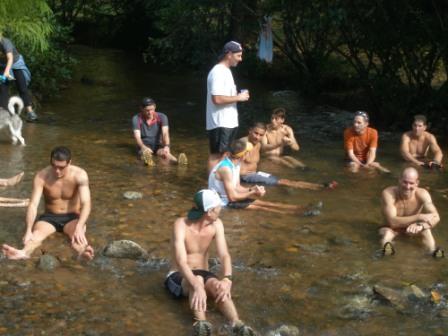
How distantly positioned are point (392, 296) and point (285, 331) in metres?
1.21

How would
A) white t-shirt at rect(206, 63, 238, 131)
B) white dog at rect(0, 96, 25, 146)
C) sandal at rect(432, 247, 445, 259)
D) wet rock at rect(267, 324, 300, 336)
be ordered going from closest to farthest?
wet rock at rect(267, 324, 300, 336) → sandal at rect(432, 247, 445, 259) → white t-shirt at rect(206, 63, 238, 131) → white dog at rect(0, 96, 25, 146)

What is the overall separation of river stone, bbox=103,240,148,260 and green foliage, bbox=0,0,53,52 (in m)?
7.42

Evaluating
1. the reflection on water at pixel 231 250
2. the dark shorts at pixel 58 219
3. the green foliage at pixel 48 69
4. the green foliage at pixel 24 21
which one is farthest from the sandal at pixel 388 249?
the green foliage at pixel 48 69

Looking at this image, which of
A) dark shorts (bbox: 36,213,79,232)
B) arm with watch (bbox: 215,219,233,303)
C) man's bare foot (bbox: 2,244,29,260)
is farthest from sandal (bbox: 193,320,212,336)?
dark shorts (bbox: 36,213,79,232)

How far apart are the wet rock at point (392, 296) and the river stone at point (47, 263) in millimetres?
3042

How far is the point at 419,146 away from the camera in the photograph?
1236 centimetres

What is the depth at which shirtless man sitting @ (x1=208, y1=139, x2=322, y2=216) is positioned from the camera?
9180mm

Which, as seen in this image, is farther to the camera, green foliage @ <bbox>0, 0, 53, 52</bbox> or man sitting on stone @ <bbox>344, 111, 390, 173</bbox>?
green foliage @ <bbox>0, 0, 53, 52</bbox>

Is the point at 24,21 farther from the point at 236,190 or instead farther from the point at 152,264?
the point at 152,264

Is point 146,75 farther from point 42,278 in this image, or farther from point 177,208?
point 42,278

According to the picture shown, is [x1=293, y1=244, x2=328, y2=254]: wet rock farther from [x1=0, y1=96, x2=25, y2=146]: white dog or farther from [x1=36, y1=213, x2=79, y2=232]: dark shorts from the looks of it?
[x1=0, y1=96, x2=25, y2=146]: white dog

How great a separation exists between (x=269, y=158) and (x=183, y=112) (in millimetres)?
5439

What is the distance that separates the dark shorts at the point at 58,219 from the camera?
7.94 metres

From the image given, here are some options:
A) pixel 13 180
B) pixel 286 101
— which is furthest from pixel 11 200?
pixel 286 101
